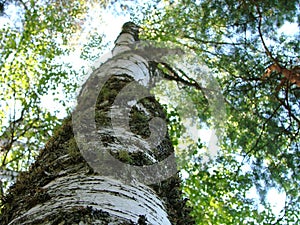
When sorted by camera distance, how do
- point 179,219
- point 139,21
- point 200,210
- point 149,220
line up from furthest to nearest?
point 139,21, point 200,210, point 179,219, point 149,220

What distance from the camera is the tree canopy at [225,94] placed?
22.8 feet

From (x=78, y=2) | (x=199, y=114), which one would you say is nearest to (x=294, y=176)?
(x=199, y=114)

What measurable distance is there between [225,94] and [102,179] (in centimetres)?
653

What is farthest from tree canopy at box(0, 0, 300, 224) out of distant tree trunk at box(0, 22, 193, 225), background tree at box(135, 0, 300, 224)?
distant tree trunk at box(0, 22, 193, 225)

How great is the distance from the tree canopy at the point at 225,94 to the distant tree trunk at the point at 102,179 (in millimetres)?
3089

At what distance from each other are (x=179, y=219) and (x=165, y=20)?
774cm

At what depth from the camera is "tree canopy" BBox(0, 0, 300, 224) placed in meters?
6.95

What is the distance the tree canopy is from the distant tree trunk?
309cm

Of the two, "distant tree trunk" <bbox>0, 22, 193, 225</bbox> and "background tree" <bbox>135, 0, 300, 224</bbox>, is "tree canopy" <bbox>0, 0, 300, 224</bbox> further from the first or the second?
"distant tree trunk" <bbox>0, 22, 193, 225</bbox>

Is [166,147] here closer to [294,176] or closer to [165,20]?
[294,176]

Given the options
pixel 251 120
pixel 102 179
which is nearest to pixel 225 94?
pixel 251 120

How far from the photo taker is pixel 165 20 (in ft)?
30.9

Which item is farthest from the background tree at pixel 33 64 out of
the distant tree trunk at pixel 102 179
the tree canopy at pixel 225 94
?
the distant tree trunk at pixel 102 179

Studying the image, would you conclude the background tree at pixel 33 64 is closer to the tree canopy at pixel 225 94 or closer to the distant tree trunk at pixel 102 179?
the tree canopy at pixel 225 94
